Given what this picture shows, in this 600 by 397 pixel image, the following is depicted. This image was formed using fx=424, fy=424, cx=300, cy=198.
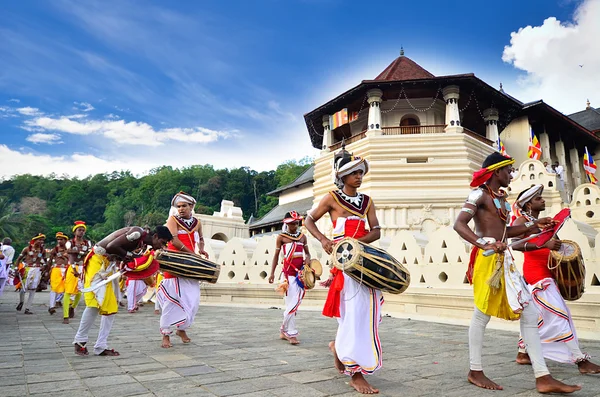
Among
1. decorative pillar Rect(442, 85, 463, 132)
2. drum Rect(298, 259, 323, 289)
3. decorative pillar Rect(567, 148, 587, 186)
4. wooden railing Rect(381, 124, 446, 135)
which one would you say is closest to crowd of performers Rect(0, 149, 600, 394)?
drum Rect(298, 259, 323, 289)

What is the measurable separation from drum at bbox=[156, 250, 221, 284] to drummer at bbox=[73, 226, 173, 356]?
0.53 m

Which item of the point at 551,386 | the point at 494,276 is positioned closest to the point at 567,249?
the point at 494,276

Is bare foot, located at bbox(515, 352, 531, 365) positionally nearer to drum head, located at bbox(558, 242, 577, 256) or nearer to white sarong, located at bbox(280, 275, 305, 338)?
drum head, located at bbox(558, 242, 577, 256)

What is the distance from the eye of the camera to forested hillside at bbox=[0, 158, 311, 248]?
→ 204ft

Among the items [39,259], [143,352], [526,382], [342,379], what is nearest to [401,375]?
[342,379]

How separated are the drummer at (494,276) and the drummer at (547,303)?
489mm

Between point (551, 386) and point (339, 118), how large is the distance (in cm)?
1945

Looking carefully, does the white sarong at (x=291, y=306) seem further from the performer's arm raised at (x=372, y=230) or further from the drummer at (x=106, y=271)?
the performer's arm raised at (x=372, y=230)

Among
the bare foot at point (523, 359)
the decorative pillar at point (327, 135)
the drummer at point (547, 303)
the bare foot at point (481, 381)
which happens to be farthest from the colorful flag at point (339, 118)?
the bare foot at point (481, 381)

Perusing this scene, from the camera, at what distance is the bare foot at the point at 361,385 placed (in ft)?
9.91

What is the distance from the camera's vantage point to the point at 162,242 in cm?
470

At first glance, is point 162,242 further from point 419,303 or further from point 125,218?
point 125,218

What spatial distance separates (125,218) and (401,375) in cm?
6475

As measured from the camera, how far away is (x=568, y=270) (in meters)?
4.09
